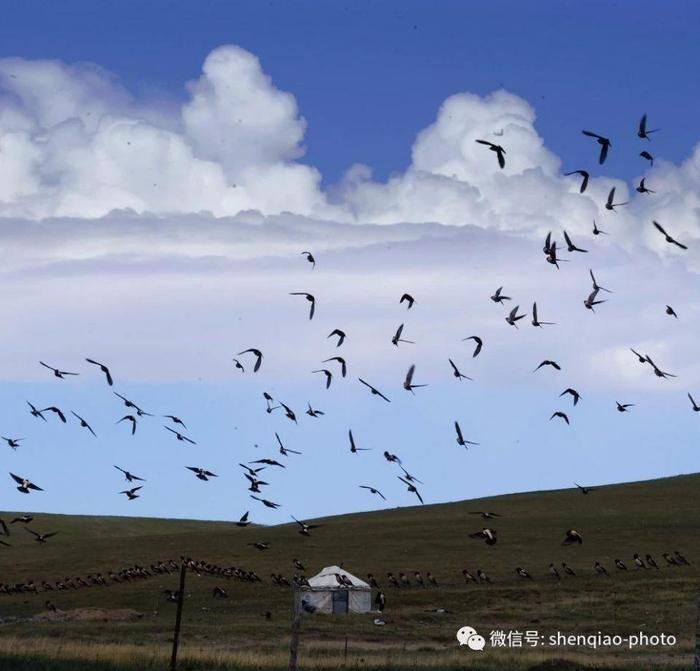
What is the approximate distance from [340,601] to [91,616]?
44.7 ft

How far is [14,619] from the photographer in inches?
3019

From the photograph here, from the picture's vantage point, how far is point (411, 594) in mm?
83125

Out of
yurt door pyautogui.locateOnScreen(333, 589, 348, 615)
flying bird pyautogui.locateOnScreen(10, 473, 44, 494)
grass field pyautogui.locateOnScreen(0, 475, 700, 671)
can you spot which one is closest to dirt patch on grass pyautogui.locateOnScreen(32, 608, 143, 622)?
grass field pyautogui.locateOnScreen(0, 475, 700, 671)

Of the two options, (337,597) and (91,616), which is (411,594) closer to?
(337,597)

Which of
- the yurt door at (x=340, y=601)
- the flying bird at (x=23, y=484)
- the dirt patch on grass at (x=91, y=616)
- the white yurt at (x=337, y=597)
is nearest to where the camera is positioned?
the flying bird at (x=23, y=484)

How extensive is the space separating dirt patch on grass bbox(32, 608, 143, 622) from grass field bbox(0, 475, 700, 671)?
1.17 meters

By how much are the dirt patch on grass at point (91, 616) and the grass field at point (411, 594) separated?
1.17m

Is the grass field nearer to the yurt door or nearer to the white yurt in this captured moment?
the white yurt

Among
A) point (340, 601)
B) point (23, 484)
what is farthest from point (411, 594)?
point (23, 484)

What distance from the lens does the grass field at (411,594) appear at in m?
52.4

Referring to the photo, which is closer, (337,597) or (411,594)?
(337,597)

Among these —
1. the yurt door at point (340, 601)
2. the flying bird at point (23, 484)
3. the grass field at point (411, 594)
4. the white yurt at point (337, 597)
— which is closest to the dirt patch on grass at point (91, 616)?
the grass field at point (411, 594)

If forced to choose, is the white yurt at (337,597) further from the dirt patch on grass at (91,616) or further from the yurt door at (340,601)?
the dirt patch on grass at (91,616)

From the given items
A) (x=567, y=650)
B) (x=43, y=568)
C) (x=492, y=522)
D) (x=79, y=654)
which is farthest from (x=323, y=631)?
(x=492, y=522)
